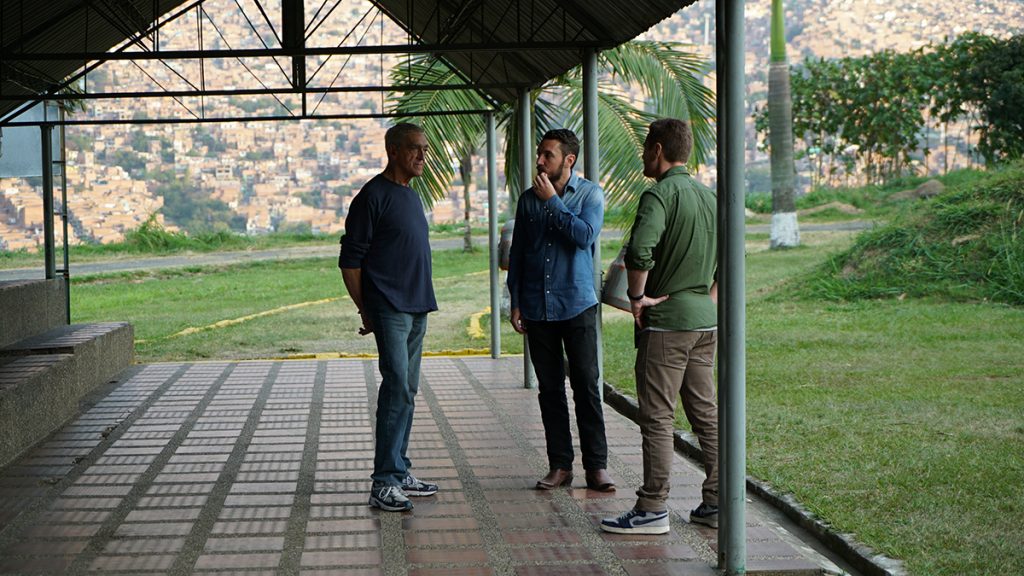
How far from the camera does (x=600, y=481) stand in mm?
6582

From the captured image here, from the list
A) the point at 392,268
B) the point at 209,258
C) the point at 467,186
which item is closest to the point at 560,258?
the point at 392,268

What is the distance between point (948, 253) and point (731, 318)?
43.2ft

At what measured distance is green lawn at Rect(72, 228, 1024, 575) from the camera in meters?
6.07

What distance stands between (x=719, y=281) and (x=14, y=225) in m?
22.4

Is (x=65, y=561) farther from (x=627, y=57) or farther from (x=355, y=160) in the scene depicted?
(x=355, y=160)

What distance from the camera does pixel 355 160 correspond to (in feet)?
167

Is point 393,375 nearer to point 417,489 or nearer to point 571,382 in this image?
point 417,489

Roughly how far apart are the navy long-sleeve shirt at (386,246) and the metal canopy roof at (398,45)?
1992 mm

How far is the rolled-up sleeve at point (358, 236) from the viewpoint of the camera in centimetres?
610

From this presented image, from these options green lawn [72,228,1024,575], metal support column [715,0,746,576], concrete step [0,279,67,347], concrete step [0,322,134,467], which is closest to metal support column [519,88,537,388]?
green lawn [72,228,1024,575]

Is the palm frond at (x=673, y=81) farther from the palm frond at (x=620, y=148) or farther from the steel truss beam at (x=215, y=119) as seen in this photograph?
the steel truss beam at (x=215, y=119)

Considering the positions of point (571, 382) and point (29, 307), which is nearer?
point (571, 382)

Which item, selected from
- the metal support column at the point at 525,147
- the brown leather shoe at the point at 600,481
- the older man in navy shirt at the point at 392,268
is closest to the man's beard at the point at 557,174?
the older man in navy shirt at the point at 392,268

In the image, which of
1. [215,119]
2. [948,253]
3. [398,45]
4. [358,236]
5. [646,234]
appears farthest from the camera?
[948,253]
